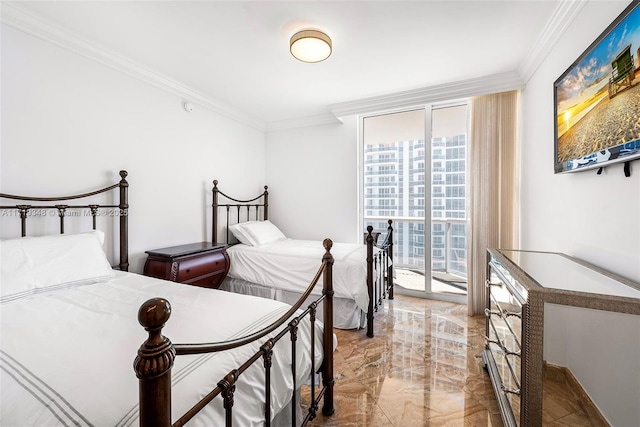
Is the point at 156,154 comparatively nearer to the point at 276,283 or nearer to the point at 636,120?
the point at 276,283

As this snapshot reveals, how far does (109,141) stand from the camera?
226 centimetres

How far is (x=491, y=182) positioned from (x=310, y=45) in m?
2.31

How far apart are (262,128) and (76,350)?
12.2ft

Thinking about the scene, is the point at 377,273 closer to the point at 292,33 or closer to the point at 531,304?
the point at 531,304

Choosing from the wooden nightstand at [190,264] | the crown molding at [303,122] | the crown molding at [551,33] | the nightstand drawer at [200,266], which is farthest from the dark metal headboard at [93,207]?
the crown molding at [551,33]

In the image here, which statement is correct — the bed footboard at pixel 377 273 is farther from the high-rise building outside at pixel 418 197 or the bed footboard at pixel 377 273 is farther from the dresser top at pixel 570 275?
the dresser top at pixel 570 275

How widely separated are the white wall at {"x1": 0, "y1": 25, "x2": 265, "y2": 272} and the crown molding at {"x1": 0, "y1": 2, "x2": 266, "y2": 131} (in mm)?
48

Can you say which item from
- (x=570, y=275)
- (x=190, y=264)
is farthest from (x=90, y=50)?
(x=570, y=275)

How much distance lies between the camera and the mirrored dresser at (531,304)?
101 cm

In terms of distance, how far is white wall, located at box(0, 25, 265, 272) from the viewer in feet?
5.84

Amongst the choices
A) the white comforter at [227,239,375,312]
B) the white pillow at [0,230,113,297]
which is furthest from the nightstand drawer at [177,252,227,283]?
the white pillow at [0,230,113,297]

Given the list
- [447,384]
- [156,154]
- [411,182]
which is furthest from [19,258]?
[411,182]

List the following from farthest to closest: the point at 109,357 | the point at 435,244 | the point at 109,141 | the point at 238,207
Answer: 1. the point at 238,207
2. the point at 435,244
3. the point at 109,141
4. the point at 109,357

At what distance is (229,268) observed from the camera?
294 cm
